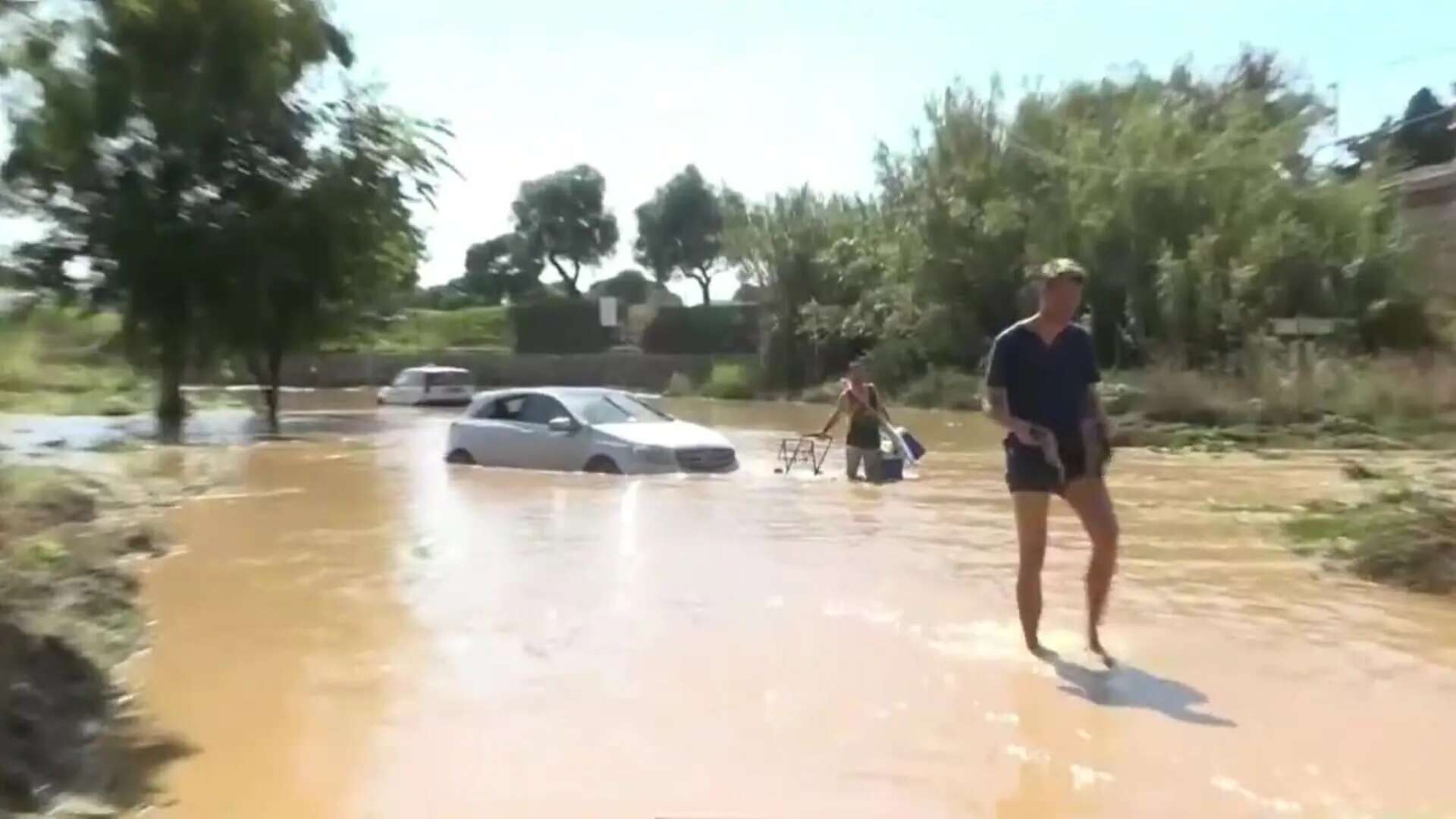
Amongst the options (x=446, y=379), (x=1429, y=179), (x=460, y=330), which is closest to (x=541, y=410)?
(x=446, y=379)

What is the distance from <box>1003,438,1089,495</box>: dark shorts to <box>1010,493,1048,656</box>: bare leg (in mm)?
54

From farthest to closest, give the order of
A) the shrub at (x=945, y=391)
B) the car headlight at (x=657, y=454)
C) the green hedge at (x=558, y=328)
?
the green hedge at (x=558, y=328) → the shrub at (x=945, y=391) → the car headlight at (x=657, y=454)

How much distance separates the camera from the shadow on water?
7.90 meters

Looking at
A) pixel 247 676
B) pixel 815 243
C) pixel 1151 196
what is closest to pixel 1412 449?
pixel 1151 196

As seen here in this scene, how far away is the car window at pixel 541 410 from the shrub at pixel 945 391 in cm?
2026

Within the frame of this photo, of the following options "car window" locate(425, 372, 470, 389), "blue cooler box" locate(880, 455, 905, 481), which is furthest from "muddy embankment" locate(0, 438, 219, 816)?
"car window" locate(425, 372, 470, 389)

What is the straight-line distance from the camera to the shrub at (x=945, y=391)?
42.8 metres

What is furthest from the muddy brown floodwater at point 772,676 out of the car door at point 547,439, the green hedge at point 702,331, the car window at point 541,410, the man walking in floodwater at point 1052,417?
the green hedge at point 702,331

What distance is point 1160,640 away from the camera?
9.84 m

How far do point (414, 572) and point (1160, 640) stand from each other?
5.72 meters

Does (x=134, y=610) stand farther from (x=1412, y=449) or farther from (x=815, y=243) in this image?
(x=815, y=243)

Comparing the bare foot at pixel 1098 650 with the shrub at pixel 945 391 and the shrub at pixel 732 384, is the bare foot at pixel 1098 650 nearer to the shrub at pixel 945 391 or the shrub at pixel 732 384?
the shrub at pixel 945 391

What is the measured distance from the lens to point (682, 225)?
98500 mm

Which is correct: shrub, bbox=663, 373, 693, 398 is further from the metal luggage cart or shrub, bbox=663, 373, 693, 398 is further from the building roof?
the metal luggage cart
